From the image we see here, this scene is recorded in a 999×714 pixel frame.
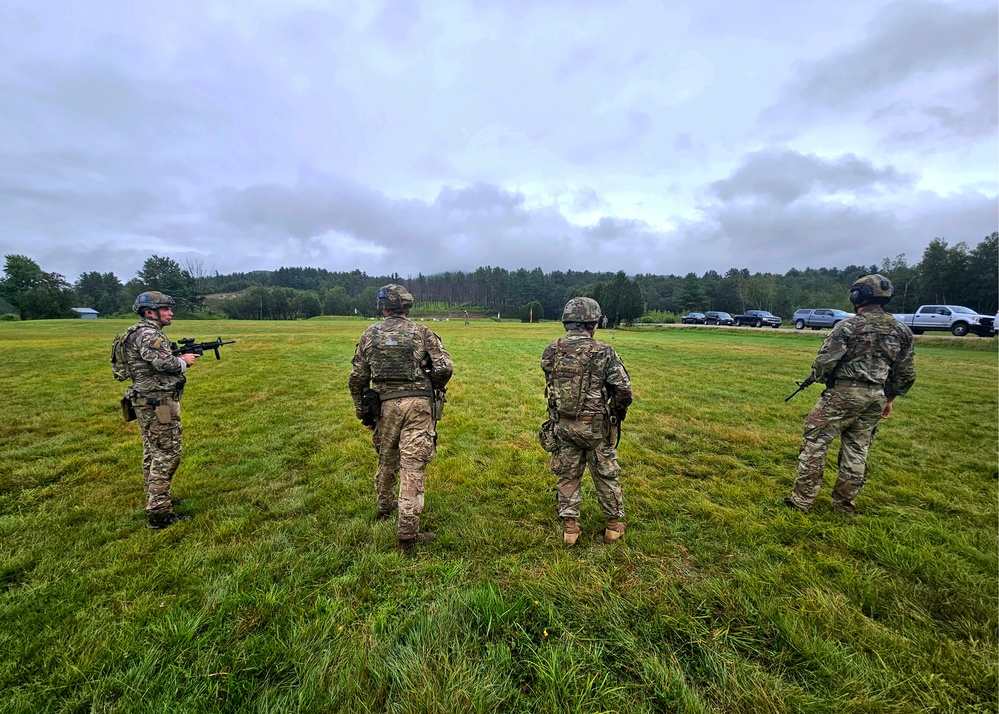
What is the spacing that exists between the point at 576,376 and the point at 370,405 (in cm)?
233

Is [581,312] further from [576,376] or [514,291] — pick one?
[514,291]

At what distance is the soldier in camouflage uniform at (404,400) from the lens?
393 centimetres

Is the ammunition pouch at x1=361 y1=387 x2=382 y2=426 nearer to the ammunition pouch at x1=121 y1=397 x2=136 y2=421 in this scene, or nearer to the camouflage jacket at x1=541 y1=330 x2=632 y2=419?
the camouflage jacket at x1=541 y1=330 x2=632 y2=419

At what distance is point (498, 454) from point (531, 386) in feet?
18.3

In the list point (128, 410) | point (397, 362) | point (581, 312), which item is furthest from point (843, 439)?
point (128, 410)

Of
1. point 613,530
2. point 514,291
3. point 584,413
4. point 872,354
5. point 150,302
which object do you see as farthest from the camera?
point 514,291

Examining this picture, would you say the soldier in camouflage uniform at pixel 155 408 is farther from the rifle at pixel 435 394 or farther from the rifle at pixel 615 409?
the rifle at pixel 615 409

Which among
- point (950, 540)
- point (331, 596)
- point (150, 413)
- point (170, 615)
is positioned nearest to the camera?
point (170, 615)

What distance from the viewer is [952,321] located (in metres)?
25.5

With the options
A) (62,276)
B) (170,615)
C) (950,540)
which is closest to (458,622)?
(170,615)

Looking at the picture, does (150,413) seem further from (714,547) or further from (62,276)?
(62,276)

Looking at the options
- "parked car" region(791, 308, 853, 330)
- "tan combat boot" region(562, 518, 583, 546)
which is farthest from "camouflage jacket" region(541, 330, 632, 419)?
"parked car" region(791, 308, 853, 330)

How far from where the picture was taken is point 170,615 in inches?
112

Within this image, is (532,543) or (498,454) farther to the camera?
(498,454)
